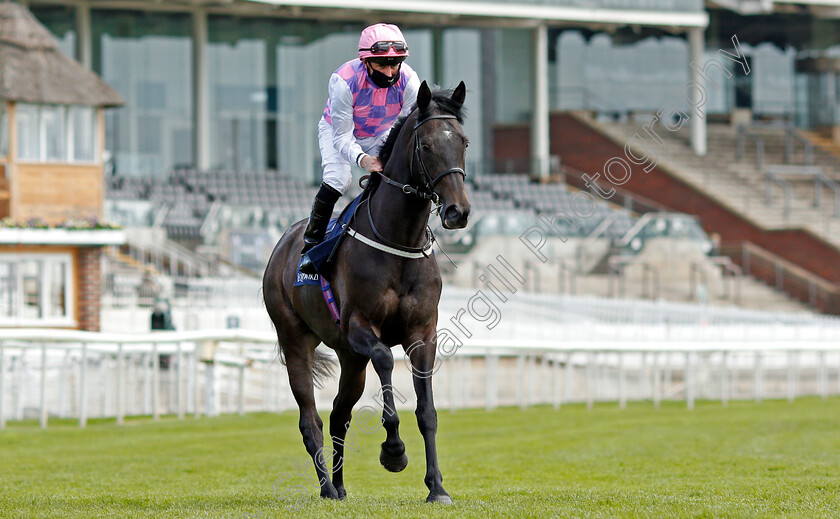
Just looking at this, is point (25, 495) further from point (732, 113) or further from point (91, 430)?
point (732, 113)

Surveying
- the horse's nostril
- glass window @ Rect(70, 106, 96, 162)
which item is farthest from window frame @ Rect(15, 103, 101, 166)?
the horse's nostril

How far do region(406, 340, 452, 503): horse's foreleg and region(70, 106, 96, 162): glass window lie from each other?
1587 centimetres

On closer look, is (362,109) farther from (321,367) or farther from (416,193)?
(321,367)

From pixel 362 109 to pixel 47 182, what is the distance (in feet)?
49.1

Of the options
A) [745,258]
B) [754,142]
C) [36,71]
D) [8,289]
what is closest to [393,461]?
[8,289]

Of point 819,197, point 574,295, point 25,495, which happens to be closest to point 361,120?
point 25,495

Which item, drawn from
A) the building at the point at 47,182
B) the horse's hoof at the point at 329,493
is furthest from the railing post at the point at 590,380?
the horse's hoof at the point at 329,493

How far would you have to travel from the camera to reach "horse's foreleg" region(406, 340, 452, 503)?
16.8ft

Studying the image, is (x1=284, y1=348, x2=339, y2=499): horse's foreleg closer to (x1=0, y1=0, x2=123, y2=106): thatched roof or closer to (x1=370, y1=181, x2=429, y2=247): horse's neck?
(x1=370, y1=181, x2=429, y2=247): horse's neck

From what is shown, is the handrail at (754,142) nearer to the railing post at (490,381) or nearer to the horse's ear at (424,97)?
the railing post at (490,381)

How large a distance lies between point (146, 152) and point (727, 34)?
1705 centimetres

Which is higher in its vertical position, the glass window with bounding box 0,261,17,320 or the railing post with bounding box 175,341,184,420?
the glass window with bounding box 0,261,17,320

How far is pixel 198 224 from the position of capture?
2320 cm

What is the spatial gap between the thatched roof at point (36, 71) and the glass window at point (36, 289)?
9.08 ft
